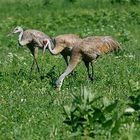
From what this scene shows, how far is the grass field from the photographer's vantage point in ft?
28.0

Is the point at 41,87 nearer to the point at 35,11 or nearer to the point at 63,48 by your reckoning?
the point at 63,48

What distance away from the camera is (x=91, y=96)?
7.39m

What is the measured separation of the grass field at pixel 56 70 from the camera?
28.0ft

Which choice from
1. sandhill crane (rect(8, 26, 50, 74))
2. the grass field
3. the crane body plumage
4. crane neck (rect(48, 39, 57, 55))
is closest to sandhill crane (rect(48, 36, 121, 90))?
the crane body plumage

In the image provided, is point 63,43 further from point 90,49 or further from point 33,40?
point 33,40

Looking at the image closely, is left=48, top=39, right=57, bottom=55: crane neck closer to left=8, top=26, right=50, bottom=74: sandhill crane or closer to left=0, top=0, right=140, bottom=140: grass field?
left=0, top=0, right=140, bottom=140: grass field

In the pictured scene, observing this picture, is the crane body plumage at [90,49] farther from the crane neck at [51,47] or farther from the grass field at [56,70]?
the crane neck at [51,47]

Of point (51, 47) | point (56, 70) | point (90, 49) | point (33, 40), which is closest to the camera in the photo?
point (90, 49)

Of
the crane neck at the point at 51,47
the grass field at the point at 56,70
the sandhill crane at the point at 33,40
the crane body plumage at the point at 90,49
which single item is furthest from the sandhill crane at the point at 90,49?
the sandhill crane at the point at 33,40

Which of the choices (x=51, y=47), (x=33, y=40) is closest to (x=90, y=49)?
(x=51, y=47)

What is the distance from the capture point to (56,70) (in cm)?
1494

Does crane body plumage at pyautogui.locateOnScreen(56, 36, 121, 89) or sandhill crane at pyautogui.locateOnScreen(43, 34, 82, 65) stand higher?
crane body plumage at pyautogui.locateOnScreen(56, 36, 121, 89)

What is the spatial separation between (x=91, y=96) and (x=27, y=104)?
3.15 m

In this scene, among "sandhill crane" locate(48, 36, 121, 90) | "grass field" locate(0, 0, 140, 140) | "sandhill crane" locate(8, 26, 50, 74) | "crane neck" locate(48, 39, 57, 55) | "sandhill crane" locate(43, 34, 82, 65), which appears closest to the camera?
Answer: "grass field" locate(0, 0, 140, 140)
